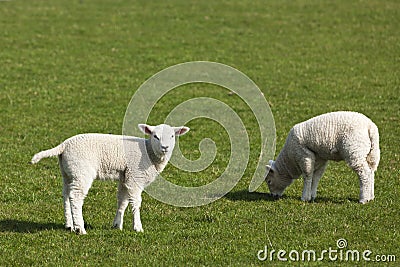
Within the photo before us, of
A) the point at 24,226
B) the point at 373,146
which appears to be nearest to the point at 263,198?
the point at 373,146

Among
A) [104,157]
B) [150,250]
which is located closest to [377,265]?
[150,250]

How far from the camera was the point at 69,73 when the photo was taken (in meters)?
23.5

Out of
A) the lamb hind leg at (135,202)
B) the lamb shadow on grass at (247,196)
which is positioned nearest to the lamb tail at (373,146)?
the lamb shadow on grass at (247,196)

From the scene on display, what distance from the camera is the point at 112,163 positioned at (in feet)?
33.4

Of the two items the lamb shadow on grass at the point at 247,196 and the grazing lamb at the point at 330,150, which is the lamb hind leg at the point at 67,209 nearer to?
the lamb shadow on grass at the point at 247,196

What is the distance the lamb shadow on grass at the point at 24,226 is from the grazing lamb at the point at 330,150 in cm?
424

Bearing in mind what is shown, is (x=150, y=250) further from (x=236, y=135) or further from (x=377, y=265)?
(x=236, y=135)

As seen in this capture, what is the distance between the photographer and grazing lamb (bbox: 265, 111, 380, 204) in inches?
467

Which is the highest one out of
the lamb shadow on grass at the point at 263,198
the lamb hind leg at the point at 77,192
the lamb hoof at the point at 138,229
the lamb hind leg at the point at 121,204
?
the lamb hind leg at the point at 77,192

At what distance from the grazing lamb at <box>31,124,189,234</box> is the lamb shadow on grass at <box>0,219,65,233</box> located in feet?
1.42

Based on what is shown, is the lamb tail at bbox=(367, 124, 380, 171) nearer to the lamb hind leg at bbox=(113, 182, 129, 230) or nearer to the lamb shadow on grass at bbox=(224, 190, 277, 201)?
the lamb shadow on grass at bbox=(224, 190, 277, 201)

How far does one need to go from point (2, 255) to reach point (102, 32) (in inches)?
789

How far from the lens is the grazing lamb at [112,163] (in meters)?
9.93

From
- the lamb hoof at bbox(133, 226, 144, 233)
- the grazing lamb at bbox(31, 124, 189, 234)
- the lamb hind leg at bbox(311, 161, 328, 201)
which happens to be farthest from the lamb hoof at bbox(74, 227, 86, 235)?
the lamb hind leg at bbox(311, 161, 328, 201)
